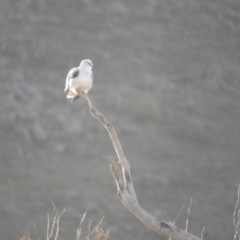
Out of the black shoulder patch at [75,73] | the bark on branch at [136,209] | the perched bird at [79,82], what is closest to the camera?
the bark on branch at [136,209]

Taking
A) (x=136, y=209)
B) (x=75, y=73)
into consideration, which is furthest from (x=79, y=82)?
(x=136, y=209)

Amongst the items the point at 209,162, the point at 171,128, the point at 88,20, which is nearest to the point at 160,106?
the point at 171,128

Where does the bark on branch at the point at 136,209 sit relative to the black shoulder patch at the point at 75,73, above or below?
below

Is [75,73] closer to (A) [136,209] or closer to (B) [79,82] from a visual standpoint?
(B) [79,82]

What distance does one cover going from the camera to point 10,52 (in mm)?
17328

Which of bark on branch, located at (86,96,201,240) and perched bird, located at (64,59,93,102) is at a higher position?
perched bird, located at (64,59,93,102)

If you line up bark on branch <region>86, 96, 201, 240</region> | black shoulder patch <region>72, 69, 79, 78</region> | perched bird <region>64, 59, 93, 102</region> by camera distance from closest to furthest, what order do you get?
bark on branch <region>86, 96, 201, 240</region>, perched bird <region>64, 59, 93, 102</region>, black shoulder patch <region>72, 69, 79, 78</region>

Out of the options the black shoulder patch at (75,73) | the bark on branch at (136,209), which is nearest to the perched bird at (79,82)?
the black shoulder patch at (75,73)

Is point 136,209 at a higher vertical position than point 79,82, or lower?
lower

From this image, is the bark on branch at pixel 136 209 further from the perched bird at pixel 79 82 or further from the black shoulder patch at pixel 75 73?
the black shoulder patch at pixel 75 73

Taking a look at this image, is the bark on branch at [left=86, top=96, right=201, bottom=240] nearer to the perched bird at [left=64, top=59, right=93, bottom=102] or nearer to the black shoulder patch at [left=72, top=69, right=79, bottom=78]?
the perched bird at [left=64, top=59, right=93, bottom=102]

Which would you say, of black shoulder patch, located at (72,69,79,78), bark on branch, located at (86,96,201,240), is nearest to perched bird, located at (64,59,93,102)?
black shoulder patch, located at (72,69,79,78)

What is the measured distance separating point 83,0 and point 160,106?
3.94m

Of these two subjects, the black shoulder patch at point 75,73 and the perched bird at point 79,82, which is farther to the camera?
the black shoulder patch at point 75,73
